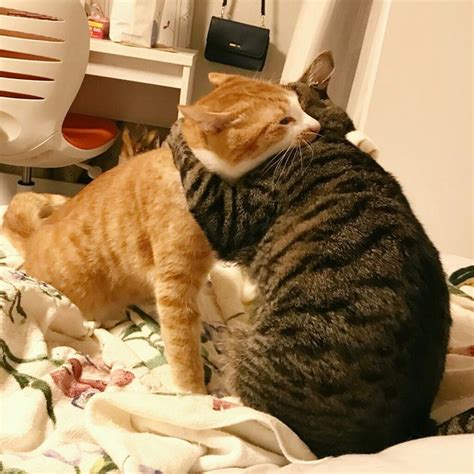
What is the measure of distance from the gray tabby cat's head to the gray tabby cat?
9cm

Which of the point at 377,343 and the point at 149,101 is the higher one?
the point at 377,343

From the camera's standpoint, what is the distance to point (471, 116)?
1.68 m

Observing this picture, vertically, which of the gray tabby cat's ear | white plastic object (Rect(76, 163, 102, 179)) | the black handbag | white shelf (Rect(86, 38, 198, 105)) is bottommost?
white plastic object (Rect(76, 163, 102, 179))

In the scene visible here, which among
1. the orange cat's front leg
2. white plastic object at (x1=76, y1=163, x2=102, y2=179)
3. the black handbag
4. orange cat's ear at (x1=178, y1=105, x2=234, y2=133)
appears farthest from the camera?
white plastic object at (x1=76, y1=163, x2=102, y2=179)

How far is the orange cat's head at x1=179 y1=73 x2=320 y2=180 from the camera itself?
105 centimetres

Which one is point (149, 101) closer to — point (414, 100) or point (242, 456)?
point (414, 100)

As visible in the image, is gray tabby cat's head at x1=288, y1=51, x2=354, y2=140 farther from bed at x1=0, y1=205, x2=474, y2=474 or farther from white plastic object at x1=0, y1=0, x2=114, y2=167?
white plastic object at x1=0, y1=0, x2=114, y2=167

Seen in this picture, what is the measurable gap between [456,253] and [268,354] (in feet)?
3.49

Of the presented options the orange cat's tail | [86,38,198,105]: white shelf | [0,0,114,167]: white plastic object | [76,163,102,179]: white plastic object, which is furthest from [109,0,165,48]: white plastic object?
the orange cat's tail

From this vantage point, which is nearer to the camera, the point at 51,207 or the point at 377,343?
the point at 377,343

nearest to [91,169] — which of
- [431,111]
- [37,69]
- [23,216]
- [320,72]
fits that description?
[37,69]

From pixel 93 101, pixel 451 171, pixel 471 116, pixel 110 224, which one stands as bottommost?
pixel 93 101

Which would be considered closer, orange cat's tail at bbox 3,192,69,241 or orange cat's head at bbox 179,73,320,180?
orange cat's head at bbox 179,73,320,180

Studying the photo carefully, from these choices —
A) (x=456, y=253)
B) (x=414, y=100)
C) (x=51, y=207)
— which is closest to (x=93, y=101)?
(x=51, y=207)
